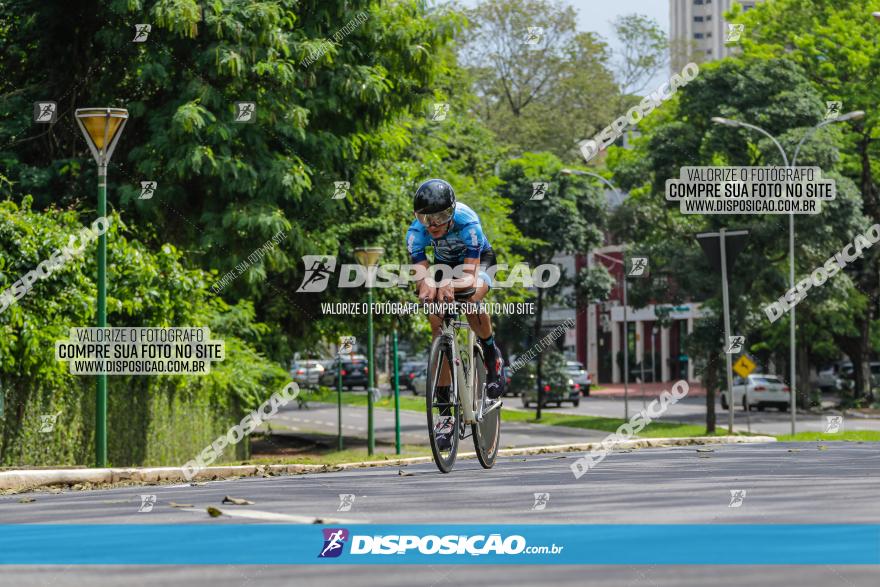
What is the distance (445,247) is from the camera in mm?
9469

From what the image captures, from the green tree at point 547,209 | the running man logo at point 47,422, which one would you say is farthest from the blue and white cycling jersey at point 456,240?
the green tree at point 547,209

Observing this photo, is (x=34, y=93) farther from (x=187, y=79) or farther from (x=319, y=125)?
(x=319, y=125)

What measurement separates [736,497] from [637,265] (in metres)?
34.8

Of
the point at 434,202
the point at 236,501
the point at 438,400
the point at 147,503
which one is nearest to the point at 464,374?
the point at 438,400

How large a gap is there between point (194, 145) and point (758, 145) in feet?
74.3

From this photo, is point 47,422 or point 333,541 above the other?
point 333,541

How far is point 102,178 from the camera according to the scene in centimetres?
1725

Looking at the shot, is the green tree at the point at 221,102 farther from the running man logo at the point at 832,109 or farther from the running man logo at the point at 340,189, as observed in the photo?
the running man logo at the point at 832,109

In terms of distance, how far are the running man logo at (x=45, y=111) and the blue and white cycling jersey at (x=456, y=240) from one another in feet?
55.3

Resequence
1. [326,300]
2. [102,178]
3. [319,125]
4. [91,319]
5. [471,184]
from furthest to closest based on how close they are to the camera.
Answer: [471,184] < [326,300] < [319,125] < [91,319] < [102,178]

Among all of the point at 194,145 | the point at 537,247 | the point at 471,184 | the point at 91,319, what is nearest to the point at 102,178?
the point at 91,319

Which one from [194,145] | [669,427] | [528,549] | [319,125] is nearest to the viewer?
[528,549]

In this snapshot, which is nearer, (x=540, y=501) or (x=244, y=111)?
(x=540, y=501)

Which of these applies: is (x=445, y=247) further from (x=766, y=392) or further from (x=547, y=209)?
(x=766, y=392)
